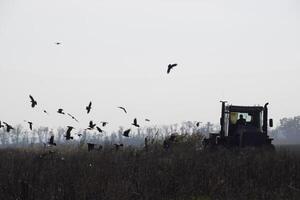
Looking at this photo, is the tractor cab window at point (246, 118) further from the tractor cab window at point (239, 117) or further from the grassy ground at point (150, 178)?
the grassy ground at point (150, 178)

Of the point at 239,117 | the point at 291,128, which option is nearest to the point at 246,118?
the point at 239,117

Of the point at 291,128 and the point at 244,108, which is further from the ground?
the point at 291,128

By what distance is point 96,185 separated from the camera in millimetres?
7895

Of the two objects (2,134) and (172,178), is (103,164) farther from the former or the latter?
(2,134)

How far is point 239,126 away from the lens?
18078mm

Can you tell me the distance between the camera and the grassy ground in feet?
25.2

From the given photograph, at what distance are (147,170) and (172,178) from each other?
2.60ft

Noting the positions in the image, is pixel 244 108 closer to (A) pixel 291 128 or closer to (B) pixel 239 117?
(B) pixel 239 117

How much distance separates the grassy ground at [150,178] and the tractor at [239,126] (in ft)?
16.4

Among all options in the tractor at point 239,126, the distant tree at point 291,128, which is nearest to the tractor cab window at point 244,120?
the tractor at point 239,126

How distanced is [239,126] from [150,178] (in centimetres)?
966

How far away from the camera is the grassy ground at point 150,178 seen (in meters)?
7.68

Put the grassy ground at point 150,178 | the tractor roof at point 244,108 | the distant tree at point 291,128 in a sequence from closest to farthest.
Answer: the grassy ground at point 150,178 → the tractor roof at point 244,108 → the distant tree at point 291,128

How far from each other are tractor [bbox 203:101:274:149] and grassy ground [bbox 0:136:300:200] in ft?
16.4
